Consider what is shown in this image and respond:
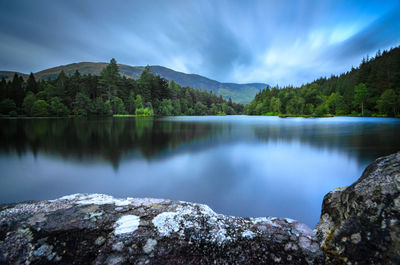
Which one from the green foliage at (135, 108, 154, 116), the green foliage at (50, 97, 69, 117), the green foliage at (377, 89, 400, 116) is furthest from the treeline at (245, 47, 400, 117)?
the green foliage at (50, 97, 69, 117)

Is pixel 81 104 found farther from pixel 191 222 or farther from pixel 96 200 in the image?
pixel 191 222

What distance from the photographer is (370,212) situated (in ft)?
4.44

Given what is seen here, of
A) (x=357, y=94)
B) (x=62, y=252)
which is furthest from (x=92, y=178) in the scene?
(x=357, y=94)

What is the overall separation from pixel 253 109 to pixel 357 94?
57.7 m

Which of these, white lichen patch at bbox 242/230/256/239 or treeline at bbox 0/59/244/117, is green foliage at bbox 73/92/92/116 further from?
white lichen patch at bbox 242/230/256/239

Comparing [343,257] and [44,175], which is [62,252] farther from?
[44,175]

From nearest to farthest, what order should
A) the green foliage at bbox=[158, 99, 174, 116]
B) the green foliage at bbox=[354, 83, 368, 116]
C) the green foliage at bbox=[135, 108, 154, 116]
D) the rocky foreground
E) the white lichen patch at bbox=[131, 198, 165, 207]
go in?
the rocky foreground < the white lichen patch at bbox=[131, 198, 165, 207] < the green foliage at bbox=[354, 83, 368, 116] < the green foliage at bbox=[135, 108, 154, 116] < the green foliage at bbox=[158, 99, 174, 116]

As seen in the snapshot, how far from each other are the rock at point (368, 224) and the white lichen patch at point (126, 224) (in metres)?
1.72

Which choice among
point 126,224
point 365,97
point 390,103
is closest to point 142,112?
point 126,224

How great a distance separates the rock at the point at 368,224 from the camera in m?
1.16

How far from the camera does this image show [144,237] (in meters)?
1.64

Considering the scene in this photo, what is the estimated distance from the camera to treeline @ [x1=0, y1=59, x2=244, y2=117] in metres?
53.8

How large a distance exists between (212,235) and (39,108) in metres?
70.4

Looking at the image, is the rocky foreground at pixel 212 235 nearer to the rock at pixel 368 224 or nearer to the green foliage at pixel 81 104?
the rock at pixel 368 224
